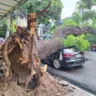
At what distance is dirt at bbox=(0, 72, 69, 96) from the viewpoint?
11.6ft

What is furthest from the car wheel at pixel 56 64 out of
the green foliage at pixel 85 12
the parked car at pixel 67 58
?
the green foliage at pixel 85 12

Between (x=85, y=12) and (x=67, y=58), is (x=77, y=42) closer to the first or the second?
(x=67, y=58)

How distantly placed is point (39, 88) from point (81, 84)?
2.52m

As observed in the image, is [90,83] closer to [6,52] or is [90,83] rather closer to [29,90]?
[29,90]

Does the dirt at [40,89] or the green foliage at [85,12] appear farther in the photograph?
the green foliage at [85,12]

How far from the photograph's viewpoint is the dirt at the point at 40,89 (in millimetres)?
3539

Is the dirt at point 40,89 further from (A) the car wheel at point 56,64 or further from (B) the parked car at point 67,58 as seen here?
(A) the car wheel at point 56,64

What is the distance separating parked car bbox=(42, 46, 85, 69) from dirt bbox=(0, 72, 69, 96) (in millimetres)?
3885

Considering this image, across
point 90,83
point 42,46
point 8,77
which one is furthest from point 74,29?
point 8,77

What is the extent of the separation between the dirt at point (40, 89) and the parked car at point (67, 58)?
12.7 ft

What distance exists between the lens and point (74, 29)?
413 inches

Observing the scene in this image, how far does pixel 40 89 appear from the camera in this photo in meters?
3.81

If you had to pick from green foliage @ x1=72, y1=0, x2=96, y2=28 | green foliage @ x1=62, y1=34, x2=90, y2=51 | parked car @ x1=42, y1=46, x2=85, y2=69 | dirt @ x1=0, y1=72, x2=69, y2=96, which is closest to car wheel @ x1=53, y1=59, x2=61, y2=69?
parked car @ x1=42, y1=46, x2=85, y2=69

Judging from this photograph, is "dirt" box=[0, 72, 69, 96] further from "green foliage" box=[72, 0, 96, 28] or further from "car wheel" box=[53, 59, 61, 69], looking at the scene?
Answer: "green foliage" box=[72, 0, 96, 28]
